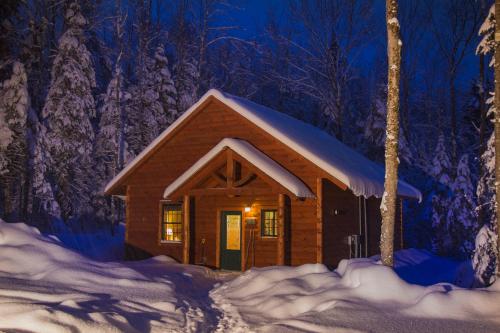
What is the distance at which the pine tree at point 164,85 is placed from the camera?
1405 inches

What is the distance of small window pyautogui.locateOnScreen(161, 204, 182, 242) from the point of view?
1973 centimetres

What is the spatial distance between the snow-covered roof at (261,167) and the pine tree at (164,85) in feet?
61.5

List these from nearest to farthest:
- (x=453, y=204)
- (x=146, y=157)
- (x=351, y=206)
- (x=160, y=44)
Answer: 1. (x=351, y=206)
2. (x=146, y=157)
3. (x=453, y=204)
4. (x=160, y=44)

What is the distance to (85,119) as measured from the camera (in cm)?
2827

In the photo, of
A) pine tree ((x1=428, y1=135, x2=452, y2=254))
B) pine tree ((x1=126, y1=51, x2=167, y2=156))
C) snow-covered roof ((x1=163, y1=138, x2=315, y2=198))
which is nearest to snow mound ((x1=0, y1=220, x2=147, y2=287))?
snow-covered roof ((x1=163, y1=138, x2=315, y2=198))

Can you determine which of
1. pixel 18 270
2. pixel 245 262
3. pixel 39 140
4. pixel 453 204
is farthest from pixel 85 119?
pixel 453 204

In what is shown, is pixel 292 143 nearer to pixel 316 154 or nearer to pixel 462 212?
pixel 316 154

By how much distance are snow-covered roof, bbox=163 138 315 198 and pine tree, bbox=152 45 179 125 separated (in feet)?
61.5

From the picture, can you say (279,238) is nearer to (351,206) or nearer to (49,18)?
(351,206)

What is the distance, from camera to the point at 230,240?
18438mm

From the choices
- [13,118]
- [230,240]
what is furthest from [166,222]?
[13,118]

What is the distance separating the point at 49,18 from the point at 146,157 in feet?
42.8

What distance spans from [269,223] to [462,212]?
1747cm

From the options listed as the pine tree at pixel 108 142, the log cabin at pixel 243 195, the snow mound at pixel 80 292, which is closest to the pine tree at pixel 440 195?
the log cabin at pixel 243 195
